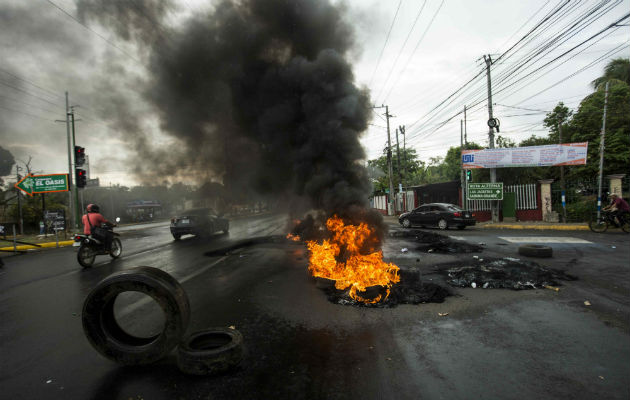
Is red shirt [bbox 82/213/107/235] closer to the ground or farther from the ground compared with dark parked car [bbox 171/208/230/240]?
farther from the ground

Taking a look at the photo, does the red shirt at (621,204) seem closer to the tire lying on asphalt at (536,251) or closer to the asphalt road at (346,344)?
the tire lying on asphalt at (536,251)

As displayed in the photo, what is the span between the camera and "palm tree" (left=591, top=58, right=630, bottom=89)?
977 inches

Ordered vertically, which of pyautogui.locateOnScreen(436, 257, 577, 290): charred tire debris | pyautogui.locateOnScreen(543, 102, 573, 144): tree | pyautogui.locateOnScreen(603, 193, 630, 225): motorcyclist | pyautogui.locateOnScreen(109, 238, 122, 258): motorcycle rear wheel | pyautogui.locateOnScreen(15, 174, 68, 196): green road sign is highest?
pyautogui.locateOnScreen(543, 102, 573, 144): tree

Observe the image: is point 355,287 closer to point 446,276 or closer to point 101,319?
point 446,276

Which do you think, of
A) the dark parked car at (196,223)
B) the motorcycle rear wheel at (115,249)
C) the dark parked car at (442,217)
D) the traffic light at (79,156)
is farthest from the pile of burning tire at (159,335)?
the traffic light at (79,156)

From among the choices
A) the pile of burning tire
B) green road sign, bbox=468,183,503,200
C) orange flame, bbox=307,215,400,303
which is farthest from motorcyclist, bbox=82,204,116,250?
green road sign, bbox=468,183,503,200

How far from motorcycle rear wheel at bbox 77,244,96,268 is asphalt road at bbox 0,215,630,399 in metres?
1.72

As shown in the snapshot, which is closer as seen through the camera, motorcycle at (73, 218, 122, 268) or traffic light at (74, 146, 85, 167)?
motorcycle at (73, 218, 122, 268)

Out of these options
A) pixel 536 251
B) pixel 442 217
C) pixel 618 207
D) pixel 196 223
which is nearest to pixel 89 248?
pixel 196 223

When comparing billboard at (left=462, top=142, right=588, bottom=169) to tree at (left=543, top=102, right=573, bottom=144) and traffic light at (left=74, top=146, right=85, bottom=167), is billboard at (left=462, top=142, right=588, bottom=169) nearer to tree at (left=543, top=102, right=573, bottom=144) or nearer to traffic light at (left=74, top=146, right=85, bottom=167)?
tree at (left=543, top=102, right=573, bottom=144)

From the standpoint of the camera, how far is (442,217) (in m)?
17.3

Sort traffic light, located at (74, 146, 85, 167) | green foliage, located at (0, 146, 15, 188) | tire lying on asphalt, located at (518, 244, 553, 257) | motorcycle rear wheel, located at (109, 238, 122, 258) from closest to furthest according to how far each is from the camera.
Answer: tire lying on asphalt, located at (518, 244, 553, 257) < motorcycle rear wheel, located at (109, 238, 122, 258) < traffic light, located at (74, 146, 85, 167) < green foliage, located at (0, 146, 15, 188)

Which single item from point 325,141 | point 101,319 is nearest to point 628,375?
point 101,319

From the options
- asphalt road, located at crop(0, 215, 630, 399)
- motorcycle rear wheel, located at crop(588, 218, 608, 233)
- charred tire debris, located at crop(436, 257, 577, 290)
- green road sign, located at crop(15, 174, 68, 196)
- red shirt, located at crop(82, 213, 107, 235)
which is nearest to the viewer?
asphalt road, located at crop(0, 215, 630, 399)
